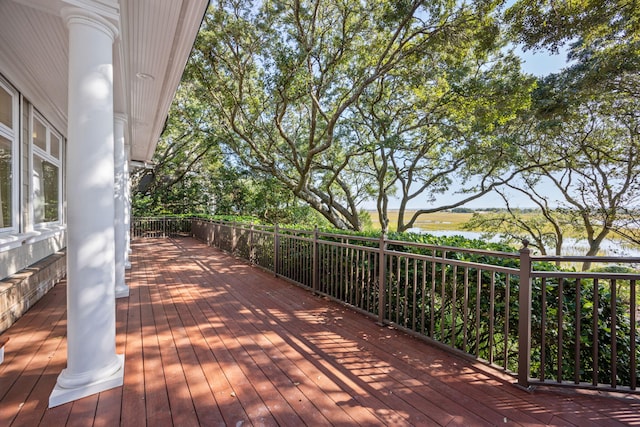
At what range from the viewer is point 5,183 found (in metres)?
3.39

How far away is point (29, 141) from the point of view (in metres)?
3.99

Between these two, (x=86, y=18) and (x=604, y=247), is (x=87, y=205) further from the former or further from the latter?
(x=604, y=247)

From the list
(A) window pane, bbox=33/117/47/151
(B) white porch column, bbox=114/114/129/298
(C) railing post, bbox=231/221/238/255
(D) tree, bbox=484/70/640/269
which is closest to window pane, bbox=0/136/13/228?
(A) window pane, bbox=33/117/47/151

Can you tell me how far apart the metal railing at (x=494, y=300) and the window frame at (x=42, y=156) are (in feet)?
11.8

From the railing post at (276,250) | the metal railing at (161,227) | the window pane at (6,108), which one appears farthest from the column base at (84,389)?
the metal railing at (161,227)

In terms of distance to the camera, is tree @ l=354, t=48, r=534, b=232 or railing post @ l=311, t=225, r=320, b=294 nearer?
railing post @ l=311, t=225, r=320, b=294

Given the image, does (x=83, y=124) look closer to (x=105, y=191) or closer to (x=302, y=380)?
(x=105, y=191)

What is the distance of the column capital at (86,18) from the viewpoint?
1951 millimetres

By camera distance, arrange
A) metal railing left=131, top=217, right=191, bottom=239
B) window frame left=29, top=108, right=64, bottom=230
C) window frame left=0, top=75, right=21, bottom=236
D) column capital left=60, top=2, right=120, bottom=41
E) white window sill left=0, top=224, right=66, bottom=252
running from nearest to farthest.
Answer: column capital left=60, top=2, right=120, bottom=41 → white window sill left=0, top=224, right=66, bottom=252 → window frame left=0, top=75, right=21, bottom=236 → window frame left=29, top=108, right=64, bottom=230 → metal railing left=131, top=217, right=191, bottom=239

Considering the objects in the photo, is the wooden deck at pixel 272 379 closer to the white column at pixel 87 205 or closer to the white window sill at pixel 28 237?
the white column at pixel 87 205

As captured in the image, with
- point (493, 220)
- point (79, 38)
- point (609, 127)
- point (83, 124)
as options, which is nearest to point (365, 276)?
point (83, 124)

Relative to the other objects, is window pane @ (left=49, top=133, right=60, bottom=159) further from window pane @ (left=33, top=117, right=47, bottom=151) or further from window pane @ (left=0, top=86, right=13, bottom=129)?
window pane @ (left=0, top=86, right=13, bottom=129)

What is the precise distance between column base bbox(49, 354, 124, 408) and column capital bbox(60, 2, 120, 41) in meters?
2.41

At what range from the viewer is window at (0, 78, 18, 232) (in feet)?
10.8
